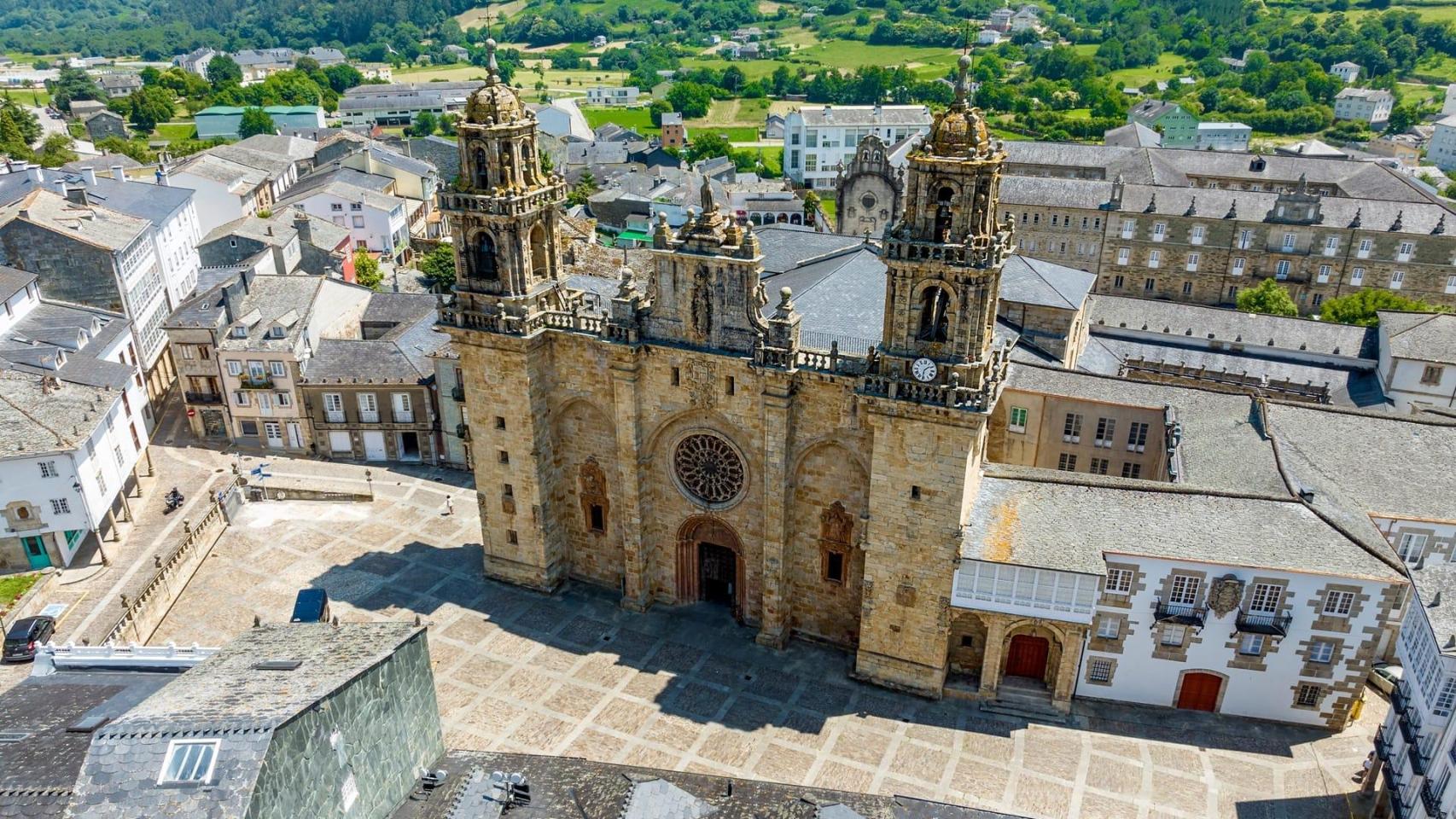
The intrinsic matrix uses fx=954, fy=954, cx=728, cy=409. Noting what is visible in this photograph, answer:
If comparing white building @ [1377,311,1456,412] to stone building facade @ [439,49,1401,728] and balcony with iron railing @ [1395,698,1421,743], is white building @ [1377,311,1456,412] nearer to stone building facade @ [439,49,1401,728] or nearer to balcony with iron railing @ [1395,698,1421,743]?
stone building facade @ [439,49,1401,728]

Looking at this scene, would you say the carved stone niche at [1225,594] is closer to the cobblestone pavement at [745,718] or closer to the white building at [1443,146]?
the cobblestone pavement at [745,718]

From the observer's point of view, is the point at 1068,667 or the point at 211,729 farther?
the point at 1068,667

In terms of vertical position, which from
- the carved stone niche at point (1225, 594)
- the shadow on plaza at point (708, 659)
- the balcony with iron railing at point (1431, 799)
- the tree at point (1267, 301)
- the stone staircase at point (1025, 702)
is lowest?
the shadow on plaza at point (708, 659)

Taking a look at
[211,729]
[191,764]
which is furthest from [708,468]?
[191,764]

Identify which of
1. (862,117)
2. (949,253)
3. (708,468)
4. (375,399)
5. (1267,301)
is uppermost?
(949,253)

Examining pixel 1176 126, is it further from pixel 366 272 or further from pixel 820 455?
pixel 820 455

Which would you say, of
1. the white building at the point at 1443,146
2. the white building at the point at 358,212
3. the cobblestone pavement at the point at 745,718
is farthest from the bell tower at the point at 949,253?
the white building at the point at 1443,146
